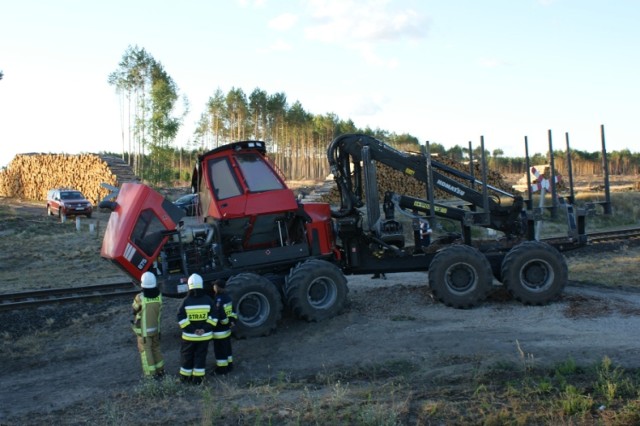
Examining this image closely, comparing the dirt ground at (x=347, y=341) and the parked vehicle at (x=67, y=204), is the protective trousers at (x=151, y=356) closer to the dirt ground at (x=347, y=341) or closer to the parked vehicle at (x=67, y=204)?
the dirt ground at (x=347, y=341)

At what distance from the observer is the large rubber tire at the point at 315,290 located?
10.4 m

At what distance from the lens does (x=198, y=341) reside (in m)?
8.44

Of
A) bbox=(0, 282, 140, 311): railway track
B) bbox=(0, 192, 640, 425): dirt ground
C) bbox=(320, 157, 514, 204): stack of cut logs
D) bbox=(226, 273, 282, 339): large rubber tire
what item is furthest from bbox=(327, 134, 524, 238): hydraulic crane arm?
bbox=(320, 157, 514, 204): stack of cut logs

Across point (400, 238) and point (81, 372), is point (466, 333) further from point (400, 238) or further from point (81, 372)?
point (81, 372)

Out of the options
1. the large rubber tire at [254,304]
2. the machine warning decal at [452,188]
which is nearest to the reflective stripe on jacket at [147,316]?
the large rubber tire at [254,304]

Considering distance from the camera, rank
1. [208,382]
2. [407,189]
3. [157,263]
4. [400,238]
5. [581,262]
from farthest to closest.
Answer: [407,189]
[581,262]
[400,238]
[157,263]
[208,382]

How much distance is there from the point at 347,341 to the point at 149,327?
2.88 metres

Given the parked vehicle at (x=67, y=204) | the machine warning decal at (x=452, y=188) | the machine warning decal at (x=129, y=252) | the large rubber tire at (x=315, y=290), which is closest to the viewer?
the machine warning decal at (x=129, y=252)

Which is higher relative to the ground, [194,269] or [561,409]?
[194,269]

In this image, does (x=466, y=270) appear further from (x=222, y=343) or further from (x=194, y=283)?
(x=194, y=283)

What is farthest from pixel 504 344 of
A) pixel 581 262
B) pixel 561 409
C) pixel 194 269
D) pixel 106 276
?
pixel 106 276

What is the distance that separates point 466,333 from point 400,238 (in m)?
2.73

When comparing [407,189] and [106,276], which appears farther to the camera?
[407,189]

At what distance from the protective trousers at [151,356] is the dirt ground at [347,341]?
0.34m
